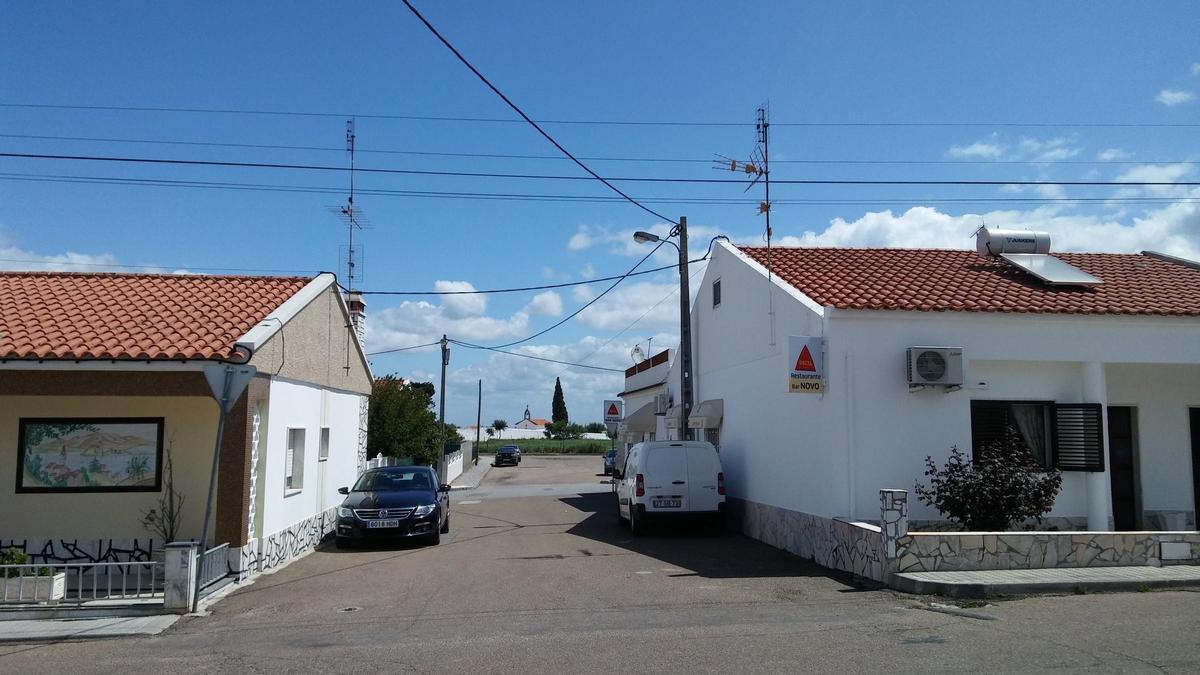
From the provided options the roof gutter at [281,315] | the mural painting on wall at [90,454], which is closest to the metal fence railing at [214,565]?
the mural painting on wall at [90,454]

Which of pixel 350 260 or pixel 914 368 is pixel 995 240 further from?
pixel 350 260

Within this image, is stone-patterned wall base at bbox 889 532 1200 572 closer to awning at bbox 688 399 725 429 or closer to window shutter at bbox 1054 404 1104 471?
window shutter at bbox 1054 404 1104 471

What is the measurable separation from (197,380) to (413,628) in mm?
5353

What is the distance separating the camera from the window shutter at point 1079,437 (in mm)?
13820

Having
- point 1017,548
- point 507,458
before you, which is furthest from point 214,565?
point 507,458

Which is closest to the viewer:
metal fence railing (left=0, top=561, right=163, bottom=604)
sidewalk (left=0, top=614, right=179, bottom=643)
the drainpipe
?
sidewalk (left=0, top=614, right=179, bottom=643)

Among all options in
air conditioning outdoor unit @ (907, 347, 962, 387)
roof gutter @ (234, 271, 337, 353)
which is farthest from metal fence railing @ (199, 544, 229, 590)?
air conditioning outdoor unit @ (907, 347, 962, 387)

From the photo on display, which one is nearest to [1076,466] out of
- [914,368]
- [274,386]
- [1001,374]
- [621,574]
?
[1001,374]

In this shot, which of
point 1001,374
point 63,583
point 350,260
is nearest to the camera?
point 63,583

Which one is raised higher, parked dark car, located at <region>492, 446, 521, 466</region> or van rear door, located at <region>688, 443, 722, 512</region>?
van rear door, located at <region>688, 443, 722, 512</region>

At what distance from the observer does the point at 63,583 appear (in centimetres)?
1049

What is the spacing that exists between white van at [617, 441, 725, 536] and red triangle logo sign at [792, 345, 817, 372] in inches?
169

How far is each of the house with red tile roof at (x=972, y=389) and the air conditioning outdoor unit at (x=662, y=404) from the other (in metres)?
8.76

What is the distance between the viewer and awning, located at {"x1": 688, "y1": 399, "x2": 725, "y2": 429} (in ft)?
64.6
